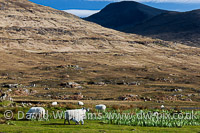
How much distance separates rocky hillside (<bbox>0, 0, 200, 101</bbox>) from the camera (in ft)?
231

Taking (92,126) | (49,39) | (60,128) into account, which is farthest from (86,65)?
(60,128)

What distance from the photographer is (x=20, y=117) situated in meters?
28.3

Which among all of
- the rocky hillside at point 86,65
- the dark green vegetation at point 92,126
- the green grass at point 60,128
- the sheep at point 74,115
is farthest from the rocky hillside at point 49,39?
the sheep at point 74,115

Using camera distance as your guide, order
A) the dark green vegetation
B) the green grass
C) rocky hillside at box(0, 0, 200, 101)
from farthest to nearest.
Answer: rocky hillside at box(0, 0, 200, 101) < the dark green vegetation < the green grass

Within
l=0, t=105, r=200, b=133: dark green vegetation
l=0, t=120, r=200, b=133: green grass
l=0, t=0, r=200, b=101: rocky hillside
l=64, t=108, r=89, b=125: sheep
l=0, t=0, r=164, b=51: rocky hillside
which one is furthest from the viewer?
l=0, t=0, r=164, b=51: rocky hillside

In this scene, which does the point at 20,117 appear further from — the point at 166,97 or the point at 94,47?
the point at 94,47

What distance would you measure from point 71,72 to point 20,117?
2847 inches

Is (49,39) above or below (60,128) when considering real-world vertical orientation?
above

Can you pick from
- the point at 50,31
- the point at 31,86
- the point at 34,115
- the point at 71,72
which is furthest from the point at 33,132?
the point at 50,31

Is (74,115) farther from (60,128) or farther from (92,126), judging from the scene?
(60,128)

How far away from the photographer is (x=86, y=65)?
400 ft

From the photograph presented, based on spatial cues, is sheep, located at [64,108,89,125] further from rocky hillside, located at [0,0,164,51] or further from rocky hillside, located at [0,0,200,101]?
rocky hillside, located at [0,0,164,51]

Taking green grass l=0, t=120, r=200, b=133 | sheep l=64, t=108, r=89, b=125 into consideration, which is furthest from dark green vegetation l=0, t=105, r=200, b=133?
sheep l=64, t=108, r=89, b=125

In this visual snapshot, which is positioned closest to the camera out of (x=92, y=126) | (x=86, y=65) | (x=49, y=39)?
(x=92, y=126)
